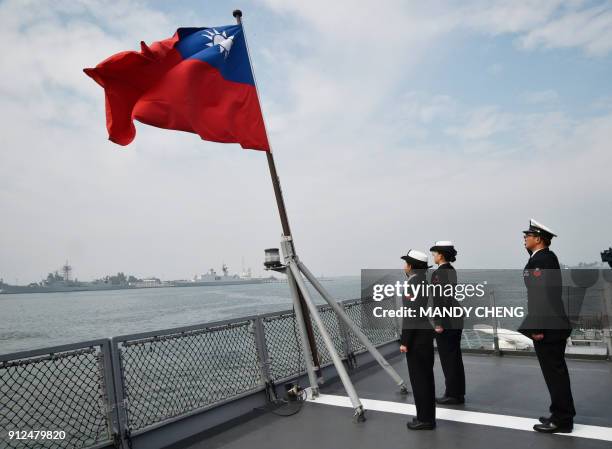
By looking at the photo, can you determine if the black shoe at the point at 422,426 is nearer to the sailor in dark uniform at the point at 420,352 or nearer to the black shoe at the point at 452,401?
the sailor in dark uniform at the point at 420,352

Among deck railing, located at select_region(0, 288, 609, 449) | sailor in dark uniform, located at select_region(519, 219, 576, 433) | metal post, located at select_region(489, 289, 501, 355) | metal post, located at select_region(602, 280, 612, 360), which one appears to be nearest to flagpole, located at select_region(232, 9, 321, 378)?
deck railing, located at select_region(0, 288, 609, 449)

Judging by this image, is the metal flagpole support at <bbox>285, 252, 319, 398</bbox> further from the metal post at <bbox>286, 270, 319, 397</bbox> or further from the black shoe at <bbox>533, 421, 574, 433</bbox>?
the black shoe at <bbox>533, 421, 574, 433</bbox>

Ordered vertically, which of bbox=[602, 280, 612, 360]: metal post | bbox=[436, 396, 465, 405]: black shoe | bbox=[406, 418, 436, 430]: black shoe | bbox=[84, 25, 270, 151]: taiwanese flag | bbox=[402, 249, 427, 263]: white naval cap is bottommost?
bbox=[436, 396, 465, 405]: black shoe

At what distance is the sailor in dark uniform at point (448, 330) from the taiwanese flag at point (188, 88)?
8.54ft

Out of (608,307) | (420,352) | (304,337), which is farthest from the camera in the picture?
(608,307)

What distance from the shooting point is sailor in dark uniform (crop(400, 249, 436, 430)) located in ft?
14.0

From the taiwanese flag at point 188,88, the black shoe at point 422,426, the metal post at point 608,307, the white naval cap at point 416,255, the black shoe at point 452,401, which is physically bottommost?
the black shoe at point 452,401

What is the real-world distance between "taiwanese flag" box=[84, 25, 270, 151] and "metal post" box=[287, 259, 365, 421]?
1656 mm

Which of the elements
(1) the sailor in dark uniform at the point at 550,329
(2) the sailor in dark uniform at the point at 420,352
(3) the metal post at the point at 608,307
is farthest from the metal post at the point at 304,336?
(3) the metal post at the point at 608,307

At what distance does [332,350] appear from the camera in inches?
196

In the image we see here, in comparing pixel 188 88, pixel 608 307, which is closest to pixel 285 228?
pixel 188 88

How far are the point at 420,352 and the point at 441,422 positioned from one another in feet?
2.57

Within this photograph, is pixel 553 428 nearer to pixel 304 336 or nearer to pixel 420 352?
pixel 420 352

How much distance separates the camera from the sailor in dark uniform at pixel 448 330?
198 inches
